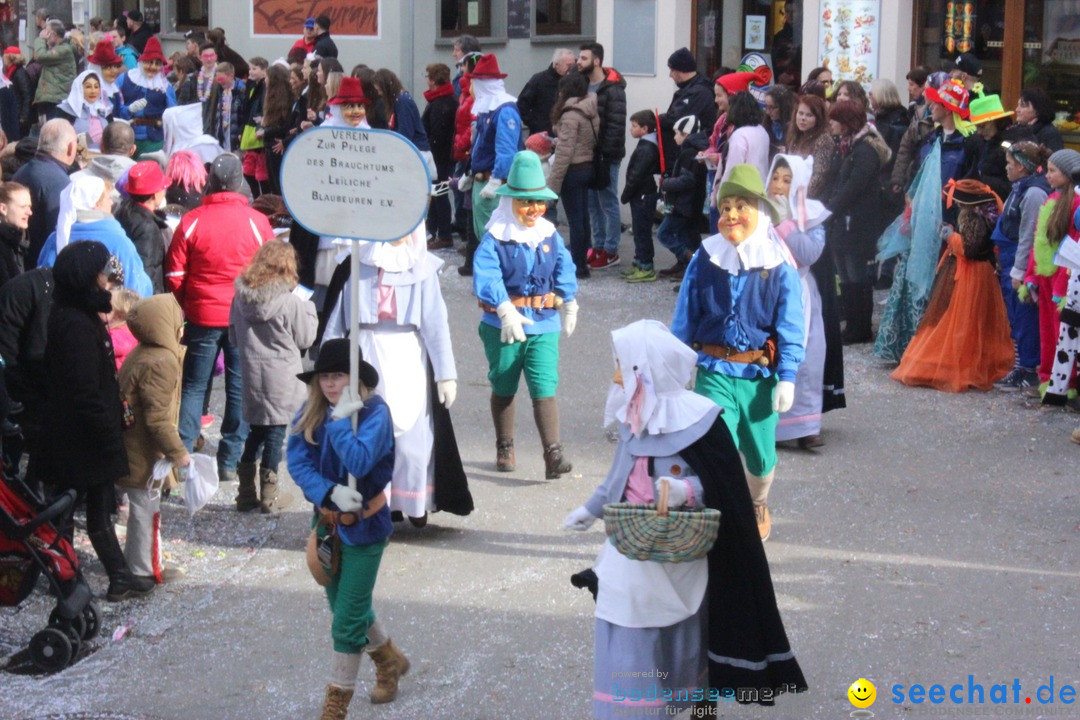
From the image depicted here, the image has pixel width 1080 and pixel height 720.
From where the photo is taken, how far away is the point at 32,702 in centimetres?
555

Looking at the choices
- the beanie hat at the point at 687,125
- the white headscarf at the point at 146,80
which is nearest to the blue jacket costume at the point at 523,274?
the beanie hat at the point at 687,125

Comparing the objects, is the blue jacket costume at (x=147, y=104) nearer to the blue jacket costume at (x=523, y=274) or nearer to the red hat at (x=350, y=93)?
the red hat at (x=350, y=93)

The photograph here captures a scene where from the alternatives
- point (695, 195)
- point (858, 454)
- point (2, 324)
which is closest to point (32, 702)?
point (2, 324)

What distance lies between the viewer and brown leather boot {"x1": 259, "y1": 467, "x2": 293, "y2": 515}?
25.2 ft

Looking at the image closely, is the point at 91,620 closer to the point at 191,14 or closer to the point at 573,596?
the point at 573,596

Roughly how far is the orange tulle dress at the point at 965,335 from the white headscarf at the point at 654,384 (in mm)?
5451

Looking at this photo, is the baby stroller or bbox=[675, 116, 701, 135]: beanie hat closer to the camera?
the baby stroller

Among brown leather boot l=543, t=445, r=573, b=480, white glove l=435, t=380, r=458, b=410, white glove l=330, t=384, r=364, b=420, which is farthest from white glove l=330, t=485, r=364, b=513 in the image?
brown leather boot l=543, t=445, r=573, b=480

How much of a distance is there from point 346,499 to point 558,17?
49.8ft

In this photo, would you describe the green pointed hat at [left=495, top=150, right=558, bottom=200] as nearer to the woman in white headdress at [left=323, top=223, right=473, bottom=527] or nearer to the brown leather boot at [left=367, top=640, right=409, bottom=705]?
the woman in white headdress at [left=323, top=223, right=473, bottom=527]

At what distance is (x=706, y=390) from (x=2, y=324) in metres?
3.40

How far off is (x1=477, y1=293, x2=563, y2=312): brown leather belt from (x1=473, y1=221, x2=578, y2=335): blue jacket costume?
0.02 m

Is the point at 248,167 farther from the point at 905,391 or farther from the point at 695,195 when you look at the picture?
the point at 905,391

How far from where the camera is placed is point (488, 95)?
13.2 metres
